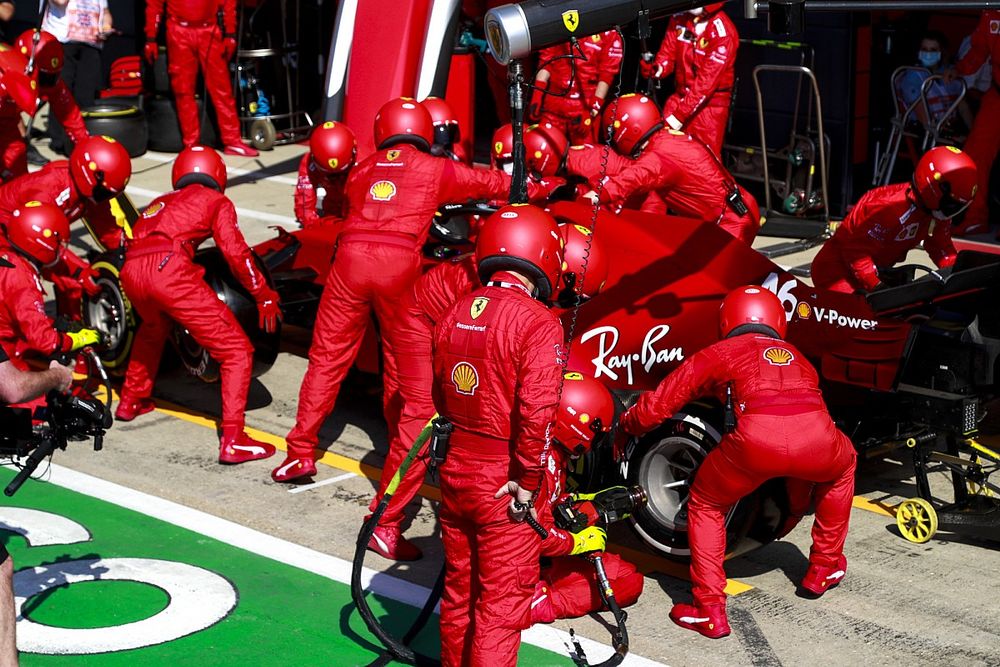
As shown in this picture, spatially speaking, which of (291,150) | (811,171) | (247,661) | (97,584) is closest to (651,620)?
(247,661)

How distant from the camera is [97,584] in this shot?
22.5 ft

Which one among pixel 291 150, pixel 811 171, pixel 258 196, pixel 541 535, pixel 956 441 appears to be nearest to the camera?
pixel 541 535

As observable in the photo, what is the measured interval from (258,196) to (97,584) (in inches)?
331

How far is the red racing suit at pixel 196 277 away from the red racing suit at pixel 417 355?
4.74ft

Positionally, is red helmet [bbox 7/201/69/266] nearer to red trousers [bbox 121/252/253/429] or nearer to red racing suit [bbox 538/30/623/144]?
red trousers [bbox 121/252/253/429]

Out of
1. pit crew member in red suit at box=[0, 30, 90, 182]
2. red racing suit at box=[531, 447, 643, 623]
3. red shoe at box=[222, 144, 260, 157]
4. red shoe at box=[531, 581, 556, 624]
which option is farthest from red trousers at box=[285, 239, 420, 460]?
red shoe at box=[222, 144, 260, 157]

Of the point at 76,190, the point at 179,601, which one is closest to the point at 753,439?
the point at 179,601

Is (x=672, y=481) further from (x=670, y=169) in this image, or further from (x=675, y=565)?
(x=670, y=169)

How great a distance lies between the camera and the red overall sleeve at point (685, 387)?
21.2 ft

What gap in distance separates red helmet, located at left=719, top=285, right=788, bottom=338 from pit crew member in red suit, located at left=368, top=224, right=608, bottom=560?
60cm

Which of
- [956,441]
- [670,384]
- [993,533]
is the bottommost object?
[993,533]

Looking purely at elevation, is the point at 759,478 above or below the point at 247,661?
above

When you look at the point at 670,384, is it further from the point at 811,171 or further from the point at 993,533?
the point at 811,171

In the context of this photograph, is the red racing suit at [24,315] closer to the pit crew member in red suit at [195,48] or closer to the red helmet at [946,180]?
the red helmet at [946,180]
